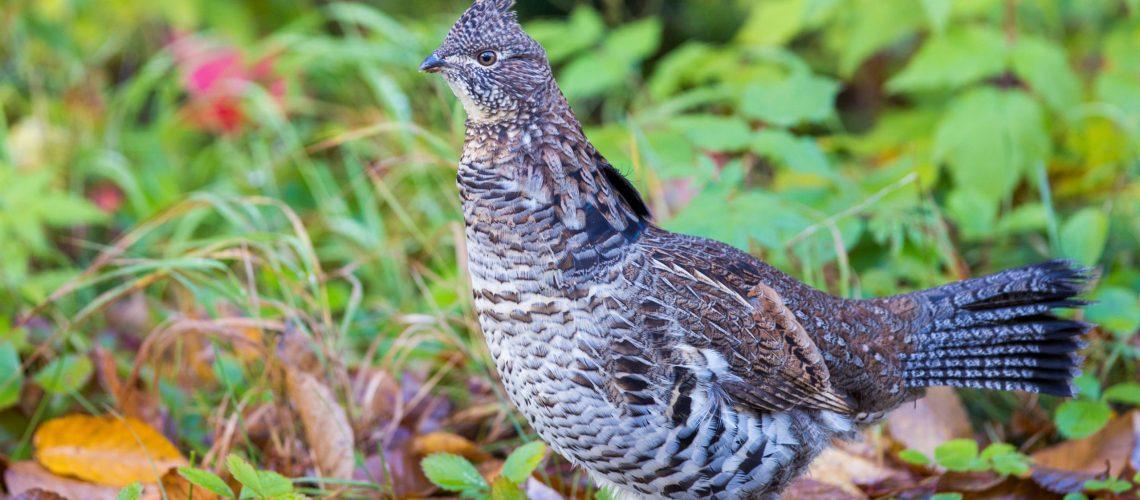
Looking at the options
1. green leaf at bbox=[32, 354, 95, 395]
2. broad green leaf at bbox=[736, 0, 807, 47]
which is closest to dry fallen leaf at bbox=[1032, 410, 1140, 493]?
broad green leaf at bbox=[736, 0, 807, 47]

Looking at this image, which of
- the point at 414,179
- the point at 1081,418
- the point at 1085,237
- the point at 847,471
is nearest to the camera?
the point at 1081,418

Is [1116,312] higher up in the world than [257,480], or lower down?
higher up

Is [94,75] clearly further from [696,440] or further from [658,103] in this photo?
[696,440]

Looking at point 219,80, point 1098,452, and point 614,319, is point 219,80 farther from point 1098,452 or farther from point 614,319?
point 1098,452

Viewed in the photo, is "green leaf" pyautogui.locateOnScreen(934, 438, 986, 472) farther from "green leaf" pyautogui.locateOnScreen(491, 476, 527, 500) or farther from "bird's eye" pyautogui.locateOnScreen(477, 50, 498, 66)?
"bird's eye" pyautogui.locateOnScreen(477, 50, 498, 66)

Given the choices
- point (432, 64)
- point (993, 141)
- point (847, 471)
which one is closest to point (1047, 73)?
point (993, 141)

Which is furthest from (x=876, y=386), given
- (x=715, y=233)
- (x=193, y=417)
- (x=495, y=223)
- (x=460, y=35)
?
(x=193, y=417)
